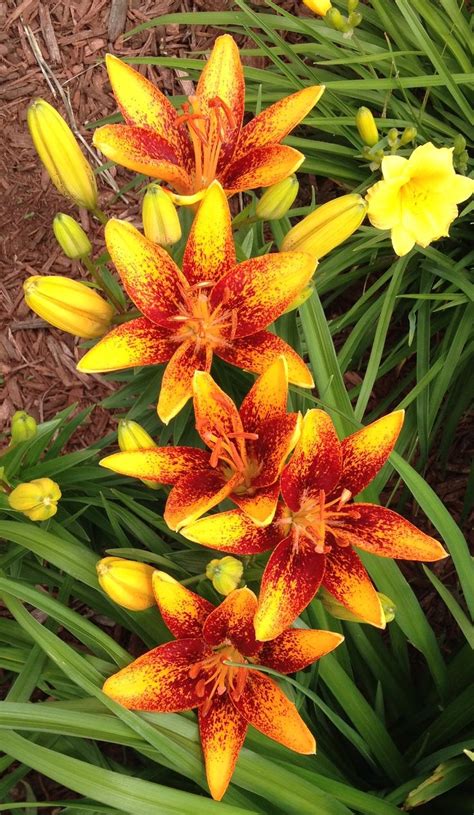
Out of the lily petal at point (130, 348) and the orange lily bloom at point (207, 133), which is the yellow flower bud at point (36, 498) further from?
the orange lily bloom at point (207, 133)

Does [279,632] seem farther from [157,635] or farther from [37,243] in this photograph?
[37,243]

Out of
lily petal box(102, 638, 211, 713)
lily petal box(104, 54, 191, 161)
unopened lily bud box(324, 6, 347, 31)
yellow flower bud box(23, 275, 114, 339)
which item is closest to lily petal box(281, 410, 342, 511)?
lily petal box(102, 638, 211, 713)

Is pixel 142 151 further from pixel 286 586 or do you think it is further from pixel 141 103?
pixel 286 586

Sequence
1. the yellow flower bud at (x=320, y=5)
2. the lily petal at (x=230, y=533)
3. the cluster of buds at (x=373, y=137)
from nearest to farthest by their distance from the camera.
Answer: the lily petal at (x=230, y=533)
the cluster of buds at (x=373, y=137)
the yellow flower bud at (x=320, y=5)

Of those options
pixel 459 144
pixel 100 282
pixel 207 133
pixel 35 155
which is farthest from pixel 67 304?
pixel 35 155

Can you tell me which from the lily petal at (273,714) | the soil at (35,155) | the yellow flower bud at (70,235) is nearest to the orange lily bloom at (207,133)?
the yellow flower bud at (70,235)

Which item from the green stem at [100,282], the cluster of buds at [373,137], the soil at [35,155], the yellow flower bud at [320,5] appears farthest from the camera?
the soil at [35,155]
